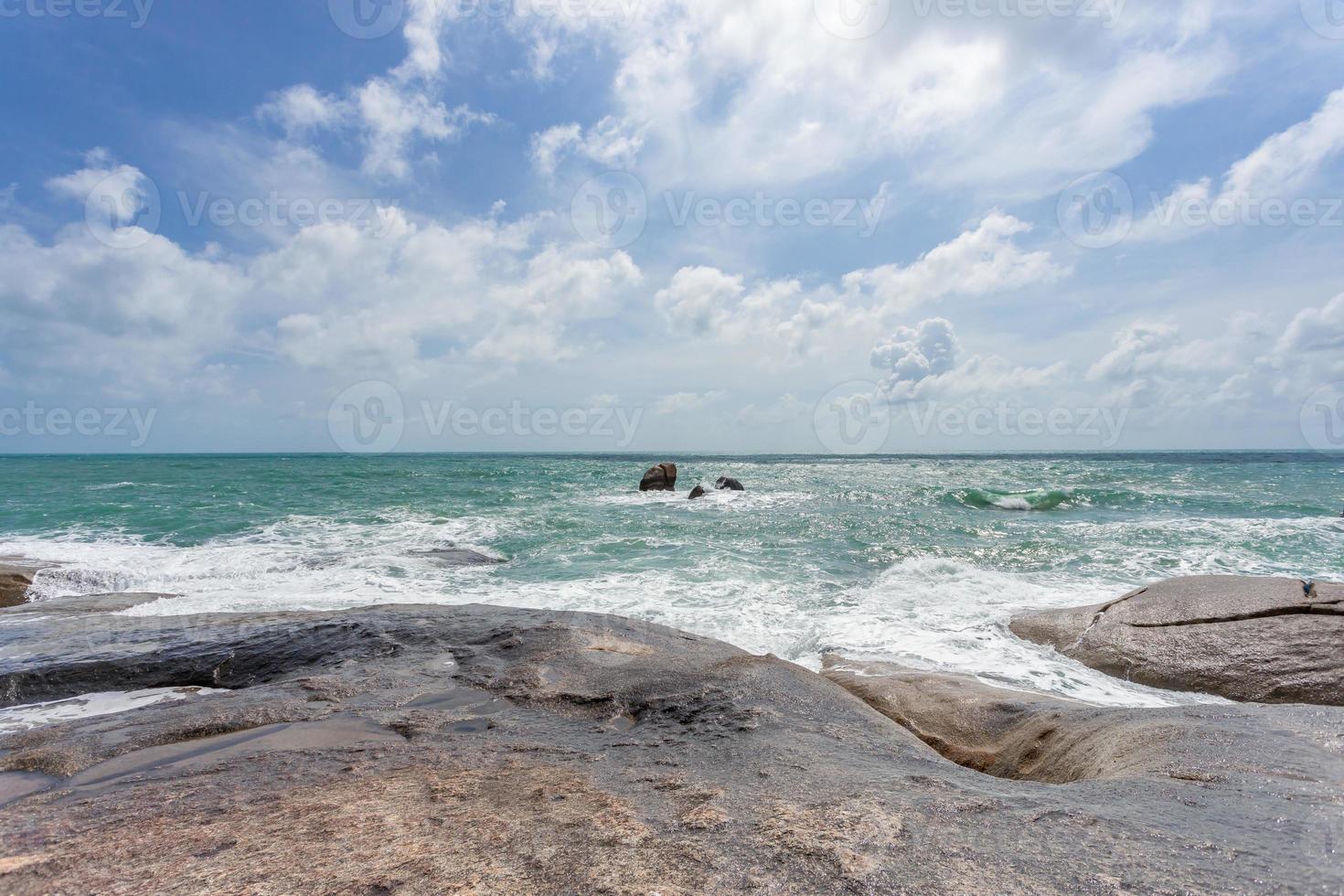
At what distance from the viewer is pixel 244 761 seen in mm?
3277

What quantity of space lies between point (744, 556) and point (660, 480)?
64.3 ft

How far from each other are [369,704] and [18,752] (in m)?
1.93

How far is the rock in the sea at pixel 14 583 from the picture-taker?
9602mm

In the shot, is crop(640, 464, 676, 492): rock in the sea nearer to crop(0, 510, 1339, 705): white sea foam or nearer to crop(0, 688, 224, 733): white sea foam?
crop(0, 510, 1339, 705): white sea foam

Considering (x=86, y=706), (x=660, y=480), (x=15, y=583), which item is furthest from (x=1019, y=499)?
(x=15, y=583)

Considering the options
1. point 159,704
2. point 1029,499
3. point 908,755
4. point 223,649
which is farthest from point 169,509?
point 1029,499

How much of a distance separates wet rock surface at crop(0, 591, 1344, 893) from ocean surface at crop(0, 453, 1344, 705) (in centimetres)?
328

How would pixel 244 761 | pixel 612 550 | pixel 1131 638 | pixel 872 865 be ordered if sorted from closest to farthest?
pixel 872 865 < pixel 244 761 < pixel 1131 638 < pixel 612 550

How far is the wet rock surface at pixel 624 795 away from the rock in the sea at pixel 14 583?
21.3 ft

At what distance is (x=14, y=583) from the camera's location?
9859 millimetres

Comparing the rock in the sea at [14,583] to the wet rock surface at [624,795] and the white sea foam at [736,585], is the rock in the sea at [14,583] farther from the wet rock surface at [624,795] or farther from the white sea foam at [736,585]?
the wet rock surface at [624,795]

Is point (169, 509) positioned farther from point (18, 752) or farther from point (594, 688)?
point (594, 688)

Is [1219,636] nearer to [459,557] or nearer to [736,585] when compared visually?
[736,585]

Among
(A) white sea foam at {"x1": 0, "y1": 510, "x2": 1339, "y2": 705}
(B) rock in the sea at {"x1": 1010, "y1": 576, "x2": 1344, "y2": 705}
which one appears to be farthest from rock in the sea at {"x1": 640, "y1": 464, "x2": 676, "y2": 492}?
(B) rock in the sea at {"x1": 1010, "y1": 576, "x2": 1344, "y2": 705}
